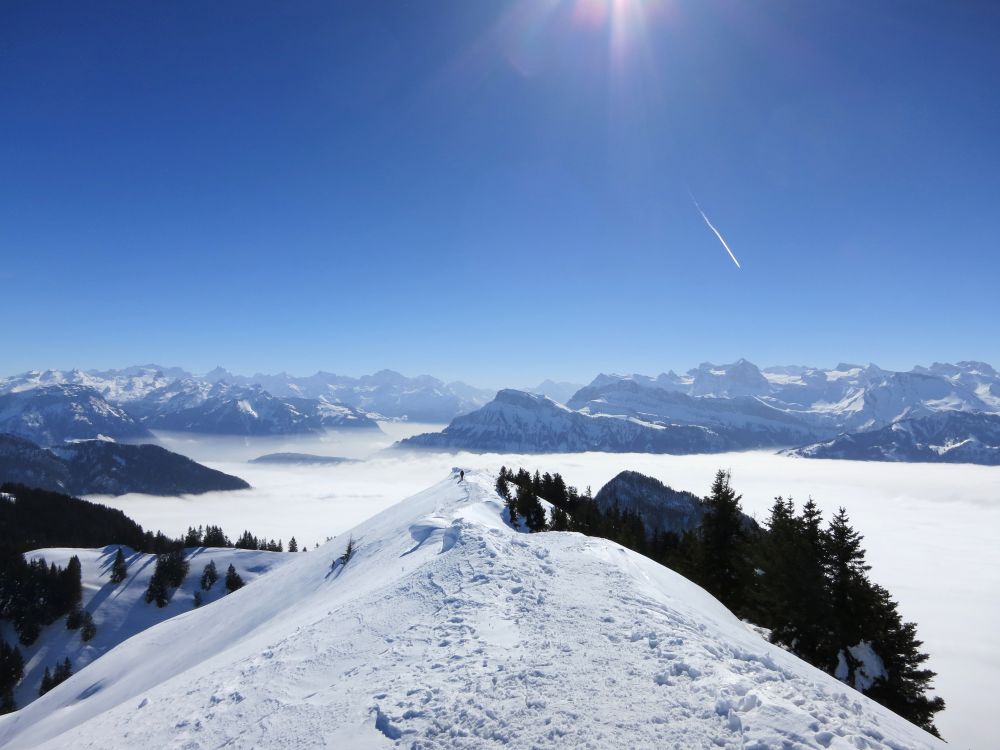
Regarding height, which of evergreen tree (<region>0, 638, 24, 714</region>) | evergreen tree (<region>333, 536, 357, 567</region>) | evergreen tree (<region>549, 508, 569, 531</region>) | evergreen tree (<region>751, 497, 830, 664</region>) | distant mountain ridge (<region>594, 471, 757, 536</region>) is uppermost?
evergreen tree (<region>751, 497, 830, 664</region>)

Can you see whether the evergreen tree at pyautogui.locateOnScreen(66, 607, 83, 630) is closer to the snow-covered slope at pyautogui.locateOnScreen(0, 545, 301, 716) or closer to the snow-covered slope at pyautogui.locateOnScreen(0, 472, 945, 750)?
the snow-covered slope at pyautogui.locateOnScreen(0, 545, 301, 716)

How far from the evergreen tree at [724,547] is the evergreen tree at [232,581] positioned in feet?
388

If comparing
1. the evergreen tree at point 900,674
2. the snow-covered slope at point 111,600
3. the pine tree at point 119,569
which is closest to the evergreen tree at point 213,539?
the snow-covered slope at point 111,600

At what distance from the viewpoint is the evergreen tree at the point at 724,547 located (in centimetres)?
3422

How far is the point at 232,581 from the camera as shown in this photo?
116m

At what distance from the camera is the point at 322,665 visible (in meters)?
12.4

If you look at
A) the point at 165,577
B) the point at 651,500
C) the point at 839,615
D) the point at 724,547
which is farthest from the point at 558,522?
the point at 165,577

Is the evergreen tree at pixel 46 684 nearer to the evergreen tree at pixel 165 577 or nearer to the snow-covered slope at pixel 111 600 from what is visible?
the snow-covered slope at pixel 111 600

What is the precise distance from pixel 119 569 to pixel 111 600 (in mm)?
10349

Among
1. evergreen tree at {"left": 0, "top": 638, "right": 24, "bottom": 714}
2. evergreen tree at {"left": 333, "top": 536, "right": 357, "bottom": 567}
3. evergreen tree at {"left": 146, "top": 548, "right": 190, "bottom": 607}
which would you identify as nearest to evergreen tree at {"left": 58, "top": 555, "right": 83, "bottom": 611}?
evergreen tree at {"left": 146, "top": 548, "right": 190, "bottom": 607}

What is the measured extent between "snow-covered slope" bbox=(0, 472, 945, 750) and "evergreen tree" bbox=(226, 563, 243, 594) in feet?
387

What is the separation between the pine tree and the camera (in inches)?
4737

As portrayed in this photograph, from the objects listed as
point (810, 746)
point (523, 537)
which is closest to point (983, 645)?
point (523, 537)

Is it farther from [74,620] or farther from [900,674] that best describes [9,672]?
[900,674]
